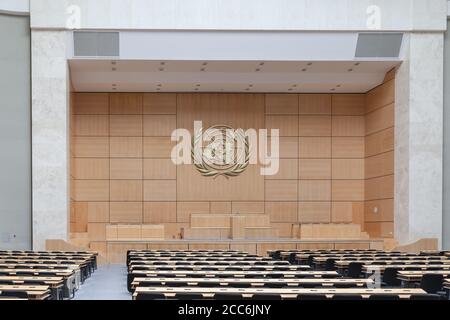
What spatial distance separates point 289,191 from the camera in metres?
26.7

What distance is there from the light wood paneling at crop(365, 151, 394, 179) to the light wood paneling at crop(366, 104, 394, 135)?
101cm

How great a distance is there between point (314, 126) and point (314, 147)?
2.74 feet

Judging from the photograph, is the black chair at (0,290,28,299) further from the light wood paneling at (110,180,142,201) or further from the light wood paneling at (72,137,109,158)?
the light wood paneling at (72,137,109,158)

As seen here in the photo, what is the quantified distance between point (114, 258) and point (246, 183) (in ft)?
21.0

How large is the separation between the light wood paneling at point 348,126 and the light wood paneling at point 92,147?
29.8ft

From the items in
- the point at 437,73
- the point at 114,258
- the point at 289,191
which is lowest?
the point at 114,258

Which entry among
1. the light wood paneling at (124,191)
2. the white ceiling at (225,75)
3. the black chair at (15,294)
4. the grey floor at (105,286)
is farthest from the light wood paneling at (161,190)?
the black chair at (15,294)

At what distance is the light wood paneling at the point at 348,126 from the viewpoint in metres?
26.9

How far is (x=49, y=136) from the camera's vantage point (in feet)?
70.6

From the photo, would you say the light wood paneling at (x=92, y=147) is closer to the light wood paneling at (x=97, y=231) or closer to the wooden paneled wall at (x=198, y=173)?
the wooden paneled wall at (x=198, y=173)

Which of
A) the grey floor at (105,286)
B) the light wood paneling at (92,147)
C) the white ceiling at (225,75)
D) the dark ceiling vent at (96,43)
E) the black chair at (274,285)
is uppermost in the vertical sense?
the dark ceiling vent at (96,43)

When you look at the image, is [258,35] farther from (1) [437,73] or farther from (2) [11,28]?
(2) [11,28]
